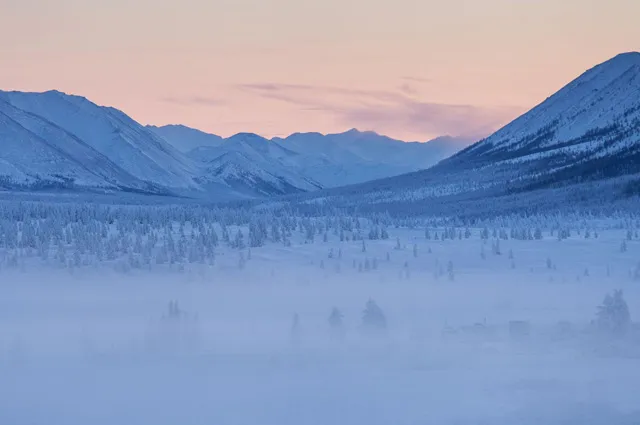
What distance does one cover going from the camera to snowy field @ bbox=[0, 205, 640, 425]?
30.6ft

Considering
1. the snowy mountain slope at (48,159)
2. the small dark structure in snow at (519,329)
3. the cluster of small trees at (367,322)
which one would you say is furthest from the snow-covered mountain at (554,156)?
the snowy mountain slope at (48,159)

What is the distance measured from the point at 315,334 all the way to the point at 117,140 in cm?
17243

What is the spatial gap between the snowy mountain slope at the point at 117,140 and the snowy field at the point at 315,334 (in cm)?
14394

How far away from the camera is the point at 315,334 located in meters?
12.1

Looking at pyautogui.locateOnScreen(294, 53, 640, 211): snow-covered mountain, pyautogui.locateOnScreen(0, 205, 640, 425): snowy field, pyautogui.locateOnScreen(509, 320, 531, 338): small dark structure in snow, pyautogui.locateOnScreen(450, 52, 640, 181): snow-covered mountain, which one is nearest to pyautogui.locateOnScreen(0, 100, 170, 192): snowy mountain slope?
pyautogui.locateOnScreen(294, 53, 640, 211): snow-covered mountain

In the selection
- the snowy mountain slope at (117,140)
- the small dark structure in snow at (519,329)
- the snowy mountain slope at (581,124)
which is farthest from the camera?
the snowy mountain slope at (117,140)

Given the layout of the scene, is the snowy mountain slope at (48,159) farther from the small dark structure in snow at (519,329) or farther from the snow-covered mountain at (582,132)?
the small dark structure in snow at (519,329)

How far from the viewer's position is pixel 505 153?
8975 centimetres

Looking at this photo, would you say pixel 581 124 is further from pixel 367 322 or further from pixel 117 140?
pixel 117 140

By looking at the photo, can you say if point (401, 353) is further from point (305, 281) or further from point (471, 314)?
point (305, 281)

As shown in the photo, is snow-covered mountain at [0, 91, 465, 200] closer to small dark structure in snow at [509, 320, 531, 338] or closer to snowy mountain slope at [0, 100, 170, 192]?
snowy mountain slope at [0, 100, 170, 192]

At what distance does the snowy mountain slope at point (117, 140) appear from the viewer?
16725cm

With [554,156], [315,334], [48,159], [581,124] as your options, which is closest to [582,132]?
[581,124]

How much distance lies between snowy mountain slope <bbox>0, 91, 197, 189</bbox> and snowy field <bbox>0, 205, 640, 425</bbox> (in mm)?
143936
